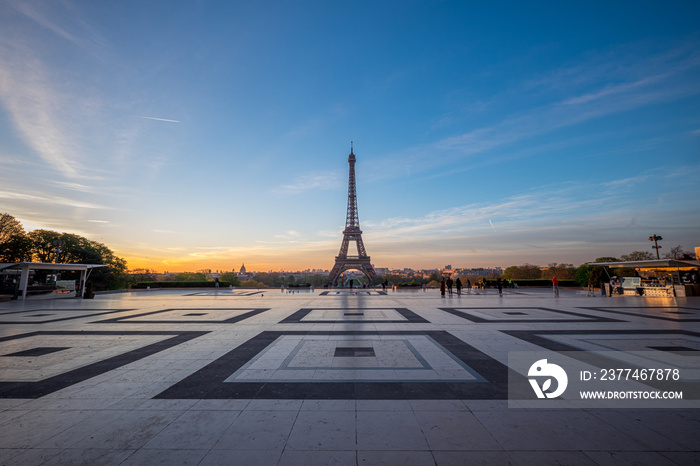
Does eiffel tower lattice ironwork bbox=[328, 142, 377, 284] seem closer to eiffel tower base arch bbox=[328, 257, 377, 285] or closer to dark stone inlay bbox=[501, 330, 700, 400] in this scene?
eiffel tower base arch bbox=[328, 257, 377, 285]

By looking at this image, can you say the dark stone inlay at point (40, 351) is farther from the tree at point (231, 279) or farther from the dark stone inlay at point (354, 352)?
the tree at point (231, 279)

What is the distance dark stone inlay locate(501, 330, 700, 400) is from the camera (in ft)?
16.1

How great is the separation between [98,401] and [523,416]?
20.3 ft

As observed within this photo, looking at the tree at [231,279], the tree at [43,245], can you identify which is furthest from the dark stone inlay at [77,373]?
the tree at [231,279]

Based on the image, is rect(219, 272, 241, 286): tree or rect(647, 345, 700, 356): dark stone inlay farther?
rect(219, 272, 241, 286): tree

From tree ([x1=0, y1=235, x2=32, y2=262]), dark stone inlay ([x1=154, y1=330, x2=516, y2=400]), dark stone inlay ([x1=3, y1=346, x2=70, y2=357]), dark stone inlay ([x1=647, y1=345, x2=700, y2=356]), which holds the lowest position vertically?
dark stone inlay ([x1=3, y1=346, x2=70, y2=357])

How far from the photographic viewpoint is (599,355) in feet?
22.1


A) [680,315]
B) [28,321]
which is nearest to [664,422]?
[680,315]

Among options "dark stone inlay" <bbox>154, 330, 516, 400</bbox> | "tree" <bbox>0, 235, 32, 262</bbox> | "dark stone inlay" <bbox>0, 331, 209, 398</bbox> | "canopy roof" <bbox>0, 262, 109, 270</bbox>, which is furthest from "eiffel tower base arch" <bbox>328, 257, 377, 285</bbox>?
"dark stone inlay" <bbox>154, 330, 516, 400</bbox>

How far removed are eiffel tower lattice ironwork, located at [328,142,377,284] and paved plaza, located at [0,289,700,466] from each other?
152ft

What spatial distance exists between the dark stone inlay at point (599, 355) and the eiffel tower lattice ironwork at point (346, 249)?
45.8m

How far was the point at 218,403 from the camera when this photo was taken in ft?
14.6

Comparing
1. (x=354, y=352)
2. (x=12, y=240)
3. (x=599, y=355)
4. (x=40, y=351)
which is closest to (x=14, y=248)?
(x=12, y=240)

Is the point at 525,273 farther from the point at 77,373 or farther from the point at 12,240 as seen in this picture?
the point at 12,240
